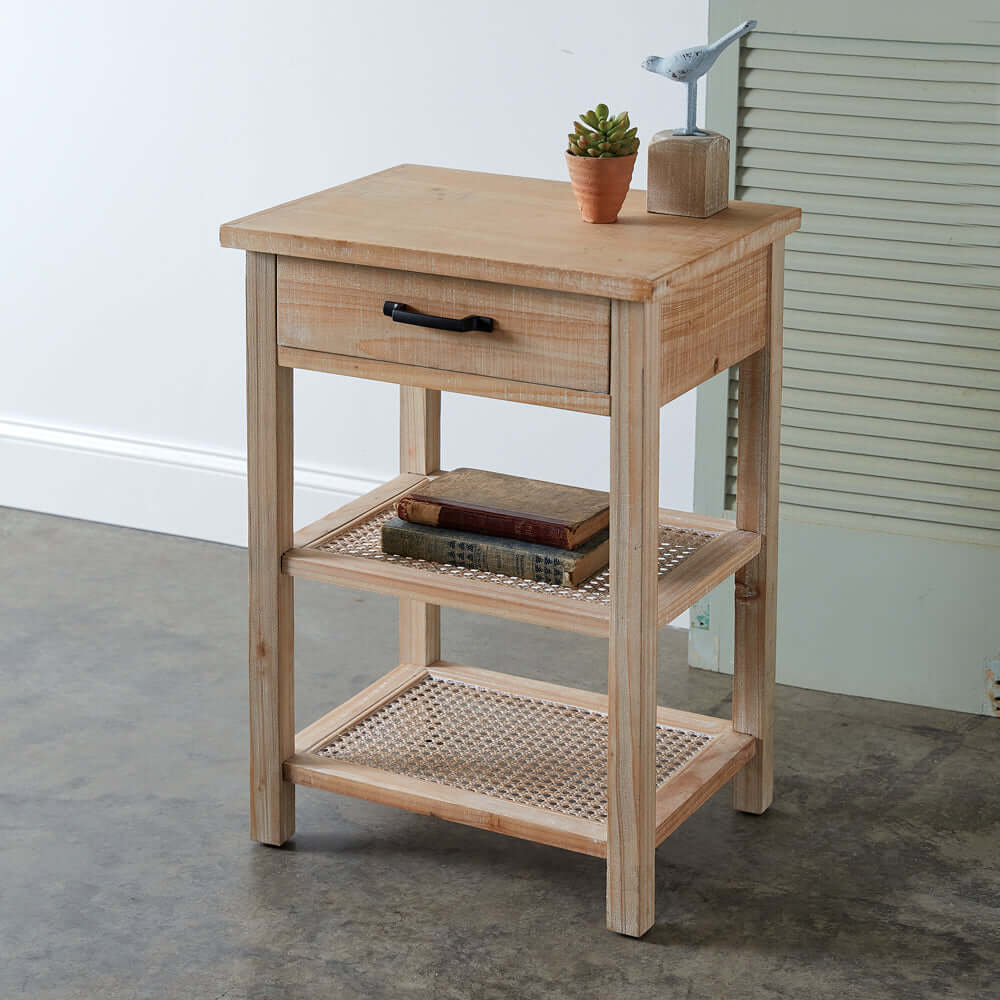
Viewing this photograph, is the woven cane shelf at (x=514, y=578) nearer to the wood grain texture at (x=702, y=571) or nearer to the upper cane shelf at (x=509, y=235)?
the wood grain texture at (x=702, y=571)

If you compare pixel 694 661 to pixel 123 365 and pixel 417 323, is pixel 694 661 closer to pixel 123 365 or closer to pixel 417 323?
pixel 417 323

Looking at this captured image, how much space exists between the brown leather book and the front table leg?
18 centimetres

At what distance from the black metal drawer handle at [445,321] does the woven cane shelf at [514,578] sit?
0.31m

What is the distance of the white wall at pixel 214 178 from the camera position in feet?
8.87

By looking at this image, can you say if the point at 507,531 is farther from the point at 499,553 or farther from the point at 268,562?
the point at 268,562

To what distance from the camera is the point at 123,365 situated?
3166mm

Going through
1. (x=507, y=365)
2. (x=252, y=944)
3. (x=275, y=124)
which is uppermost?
(x=275, y=124)

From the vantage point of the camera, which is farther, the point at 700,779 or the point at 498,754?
the point at 498,754

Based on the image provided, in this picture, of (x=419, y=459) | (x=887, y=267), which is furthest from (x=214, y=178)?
(x=887, y=267)

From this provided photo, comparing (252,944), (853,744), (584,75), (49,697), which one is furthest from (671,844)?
(584,75)

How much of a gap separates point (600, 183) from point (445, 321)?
9.8 inches

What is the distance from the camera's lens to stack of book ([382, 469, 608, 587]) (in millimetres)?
1984

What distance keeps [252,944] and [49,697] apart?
76 centimetres

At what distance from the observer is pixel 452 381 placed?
72.6 inches
